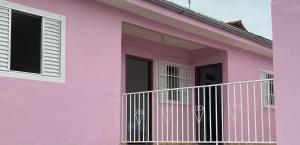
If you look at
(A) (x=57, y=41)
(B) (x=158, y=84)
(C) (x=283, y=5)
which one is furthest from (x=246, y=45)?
(C) (x=283, y=5)

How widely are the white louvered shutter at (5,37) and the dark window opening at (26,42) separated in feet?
0.53

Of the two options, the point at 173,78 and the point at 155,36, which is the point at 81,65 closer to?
the point at 155,36

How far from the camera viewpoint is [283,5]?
465 cm

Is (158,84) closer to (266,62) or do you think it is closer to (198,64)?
(198,64)

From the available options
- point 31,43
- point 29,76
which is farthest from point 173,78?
point 29,76

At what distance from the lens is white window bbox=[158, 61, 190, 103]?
11233 millimetres

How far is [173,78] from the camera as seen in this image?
11.7 meters

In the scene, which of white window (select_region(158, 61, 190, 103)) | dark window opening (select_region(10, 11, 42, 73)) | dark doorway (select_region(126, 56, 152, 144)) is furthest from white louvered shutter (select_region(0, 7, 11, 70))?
white window (select_region(158, 61, 190, 103))

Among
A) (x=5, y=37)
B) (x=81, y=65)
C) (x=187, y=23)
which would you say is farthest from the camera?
(x=187, y=23)

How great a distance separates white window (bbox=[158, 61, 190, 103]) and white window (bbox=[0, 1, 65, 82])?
434cm

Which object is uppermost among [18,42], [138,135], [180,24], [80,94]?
[180,24]

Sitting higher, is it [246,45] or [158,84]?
Result: [246,45]

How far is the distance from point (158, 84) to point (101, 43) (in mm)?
3477

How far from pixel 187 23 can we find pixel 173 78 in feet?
8.51
